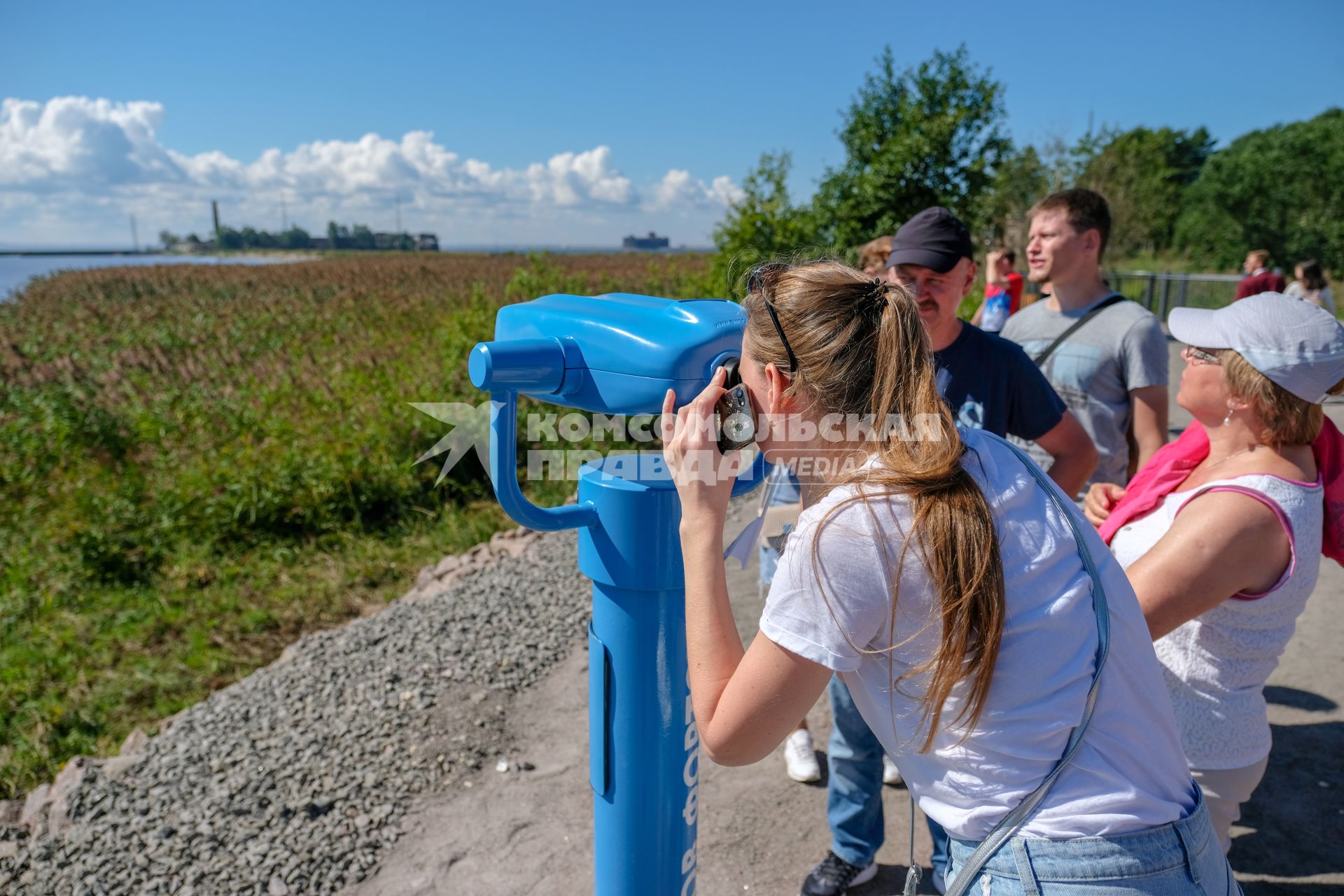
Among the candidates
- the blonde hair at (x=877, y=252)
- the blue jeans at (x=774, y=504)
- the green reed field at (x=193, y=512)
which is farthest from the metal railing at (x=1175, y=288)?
the blue jeans at (x=774, y=504)

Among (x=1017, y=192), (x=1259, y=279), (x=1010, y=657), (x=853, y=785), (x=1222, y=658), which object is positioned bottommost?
(x=853, y=785)

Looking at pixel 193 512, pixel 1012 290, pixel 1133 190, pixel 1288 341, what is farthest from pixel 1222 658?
pixel 1133 190

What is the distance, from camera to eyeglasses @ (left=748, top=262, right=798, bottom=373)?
3.58 ft

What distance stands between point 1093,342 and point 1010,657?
6.61ft

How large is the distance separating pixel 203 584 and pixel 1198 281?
16.2 metres

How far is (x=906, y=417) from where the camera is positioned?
1.05 metres

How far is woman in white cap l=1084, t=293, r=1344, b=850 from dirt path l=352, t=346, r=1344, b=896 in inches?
30.7

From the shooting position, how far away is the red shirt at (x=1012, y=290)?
6168 mm

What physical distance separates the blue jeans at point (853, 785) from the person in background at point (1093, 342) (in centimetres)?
98

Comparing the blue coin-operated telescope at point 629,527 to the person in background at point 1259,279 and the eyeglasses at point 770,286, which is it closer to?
the eyeglasses at point 770,286

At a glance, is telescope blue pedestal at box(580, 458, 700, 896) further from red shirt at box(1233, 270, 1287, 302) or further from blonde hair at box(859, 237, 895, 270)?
red shirt at box(1233, 270, 1287, 302)

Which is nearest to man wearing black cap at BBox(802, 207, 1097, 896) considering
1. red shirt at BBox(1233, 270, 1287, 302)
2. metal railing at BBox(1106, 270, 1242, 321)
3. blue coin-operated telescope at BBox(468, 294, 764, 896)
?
blue coin-operated telescope at BBox(468, 294, 764, 896)

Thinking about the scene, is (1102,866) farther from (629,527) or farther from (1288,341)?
(1288,341)

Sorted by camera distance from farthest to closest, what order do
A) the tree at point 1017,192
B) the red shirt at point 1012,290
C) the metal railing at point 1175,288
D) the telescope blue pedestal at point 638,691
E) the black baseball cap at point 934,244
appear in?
the tree at point 1017,192, the metal railing at point 1175,288, the red shirt at point 1012,290, the black baseball cap at point 934,244, the telescope blue pedestal at point 638,691
